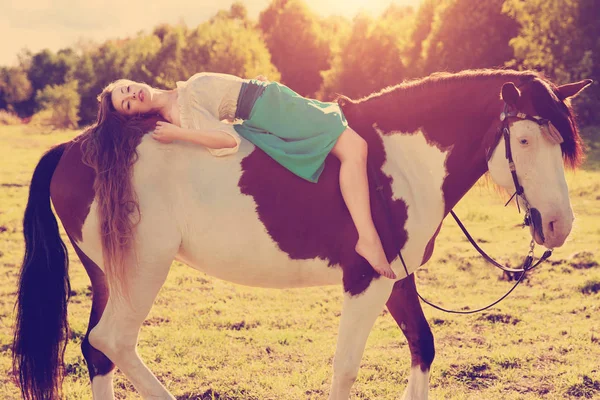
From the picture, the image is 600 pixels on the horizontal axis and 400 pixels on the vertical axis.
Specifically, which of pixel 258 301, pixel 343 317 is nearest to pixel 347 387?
pixel 343 317

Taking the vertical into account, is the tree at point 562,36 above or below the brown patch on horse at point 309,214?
above

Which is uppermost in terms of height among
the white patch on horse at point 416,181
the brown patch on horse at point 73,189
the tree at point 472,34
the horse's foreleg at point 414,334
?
the tree at point 472,34

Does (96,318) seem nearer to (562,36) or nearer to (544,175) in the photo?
(544,175)

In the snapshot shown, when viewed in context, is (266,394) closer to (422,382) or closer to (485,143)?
(422,382)

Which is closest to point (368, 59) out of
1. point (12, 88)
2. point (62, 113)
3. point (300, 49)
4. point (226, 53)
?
point (226, 53)

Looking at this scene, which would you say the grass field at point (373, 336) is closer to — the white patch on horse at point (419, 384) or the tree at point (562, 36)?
the white patch on horse at point (419, 384)

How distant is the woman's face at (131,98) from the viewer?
9.71 ft

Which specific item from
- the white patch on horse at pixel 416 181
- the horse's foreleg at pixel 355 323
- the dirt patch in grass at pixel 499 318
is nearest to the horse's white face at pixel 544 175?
the white patch on horse at pixel 416 181

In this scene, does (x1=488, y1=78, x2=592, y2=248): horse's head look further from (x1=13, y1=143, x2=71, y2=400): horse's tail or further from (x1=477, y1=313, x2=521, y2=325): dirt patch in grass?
(x1=477, y1=313, x2=521, y2=325): dirt patch in grass

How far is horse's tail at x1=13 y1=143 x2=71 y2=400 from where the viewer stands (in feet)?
10.1

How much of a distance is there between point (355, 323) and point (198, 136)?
1.19 meters

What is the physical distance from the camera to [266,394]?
3818mm

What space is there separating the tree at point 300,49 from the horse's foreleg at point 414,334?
35307mm

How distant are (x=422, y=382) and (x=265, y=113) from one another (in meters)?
1.73
